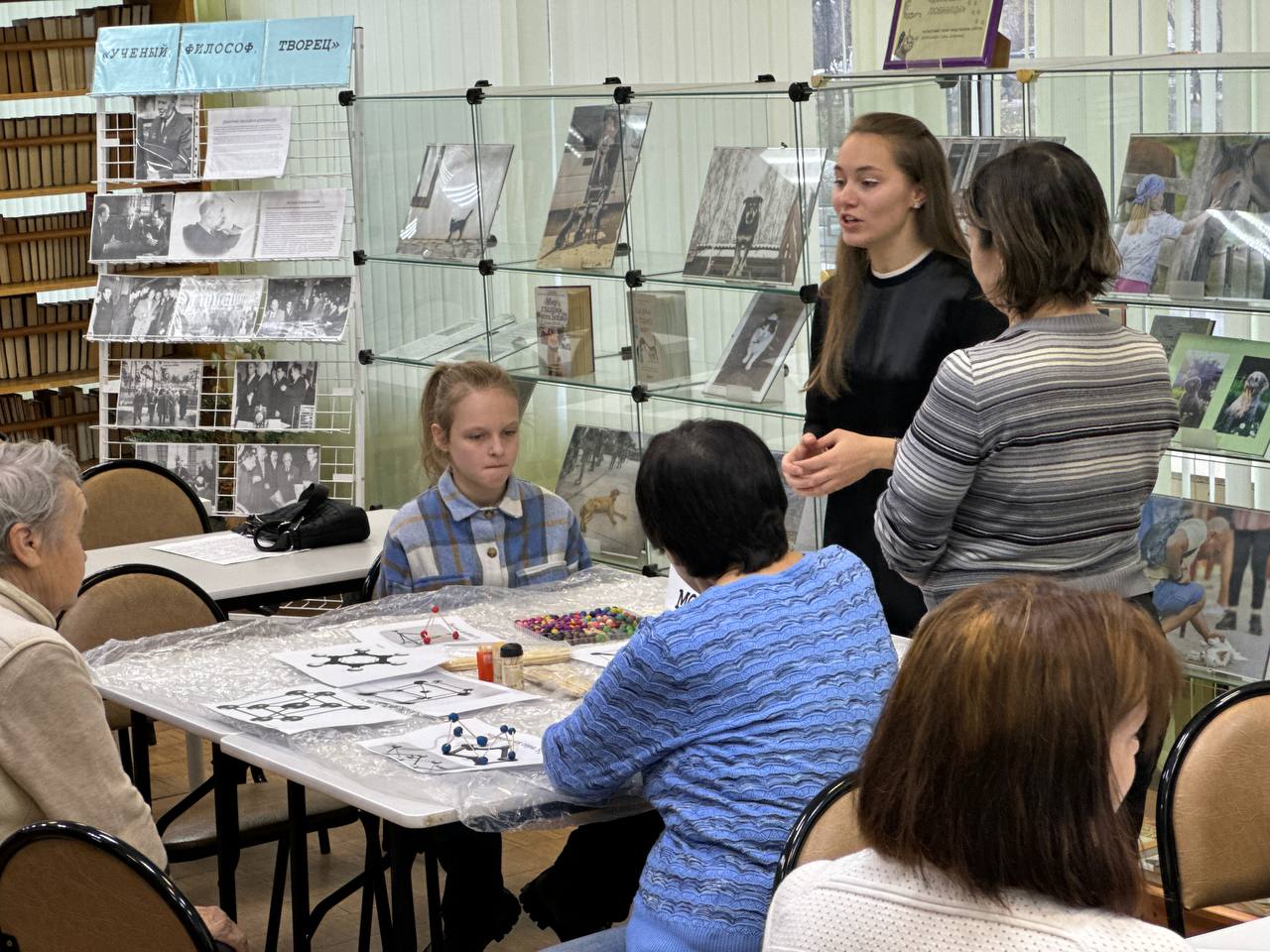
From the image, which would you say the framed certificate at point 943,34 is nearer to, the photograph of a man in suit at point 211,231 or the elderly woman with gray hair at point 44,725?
the elderly woman with gray hair at point 44,725

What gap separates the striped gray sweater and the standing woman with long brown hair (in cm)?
57

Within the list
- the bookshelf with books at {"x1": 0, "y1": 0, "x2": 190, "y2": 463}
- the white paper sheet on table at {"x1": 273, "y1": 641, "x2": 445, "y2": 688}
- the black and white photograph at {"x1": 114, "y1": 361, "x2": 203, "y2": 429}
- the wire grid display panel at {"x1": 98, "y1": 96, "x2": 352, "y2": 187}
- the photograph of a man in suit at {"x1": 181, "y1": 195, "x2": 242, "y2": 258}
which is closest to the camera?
the white paper sheet on table at {"x1": 273, "y1": 641, "x2": 445, "y2": 688}

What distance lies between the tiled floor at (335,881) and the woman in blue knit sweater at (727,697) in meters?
1.50

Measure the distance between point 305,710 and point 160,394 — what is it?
13.8ft

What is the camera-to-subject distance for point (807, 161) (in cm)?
412

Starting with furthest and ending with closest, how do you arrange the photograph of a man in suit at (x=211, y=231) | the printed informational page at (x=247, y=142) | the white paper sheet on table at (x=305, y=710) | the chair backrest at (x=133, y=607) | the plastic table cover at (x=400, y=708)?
the photograph of a man in suit at (x=211, y=231)
the printed informational page at (x=247, y=142)
the chair backrest at (x=133, y=607)
the white paper sheet on table at (x=305, y=710)
the plastic table cover at (x=400, y=708)

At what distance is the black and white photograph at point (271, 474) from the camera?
6.16 metres

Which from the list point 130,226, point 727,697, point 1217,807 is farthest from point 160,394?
point 1217,807

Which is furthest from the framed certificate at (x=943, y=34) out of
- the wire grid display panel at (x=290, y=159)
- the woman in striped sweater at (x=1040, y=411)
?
the wire grid display panel at (x=290, y=159)

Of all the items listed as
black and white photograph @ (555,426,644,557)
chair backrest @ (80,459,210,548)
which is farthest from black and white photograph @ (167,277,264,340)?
black and white photograph @ (555,426,644,557)

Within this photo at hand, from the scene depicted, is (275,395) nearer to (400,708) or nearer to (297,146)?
(297,146)

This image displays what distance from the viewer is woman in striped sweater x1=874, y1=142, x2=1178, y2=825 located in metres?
2.34

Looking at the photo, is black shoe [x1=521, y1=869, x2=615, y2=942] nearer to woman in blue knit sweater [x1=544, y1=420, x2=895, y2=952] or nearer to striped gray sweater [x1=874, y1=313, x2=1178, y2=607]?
woman in blue knit sweater [x1=544, y1=420, x2=895, y2=952]

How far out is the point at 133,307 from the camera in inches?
253
